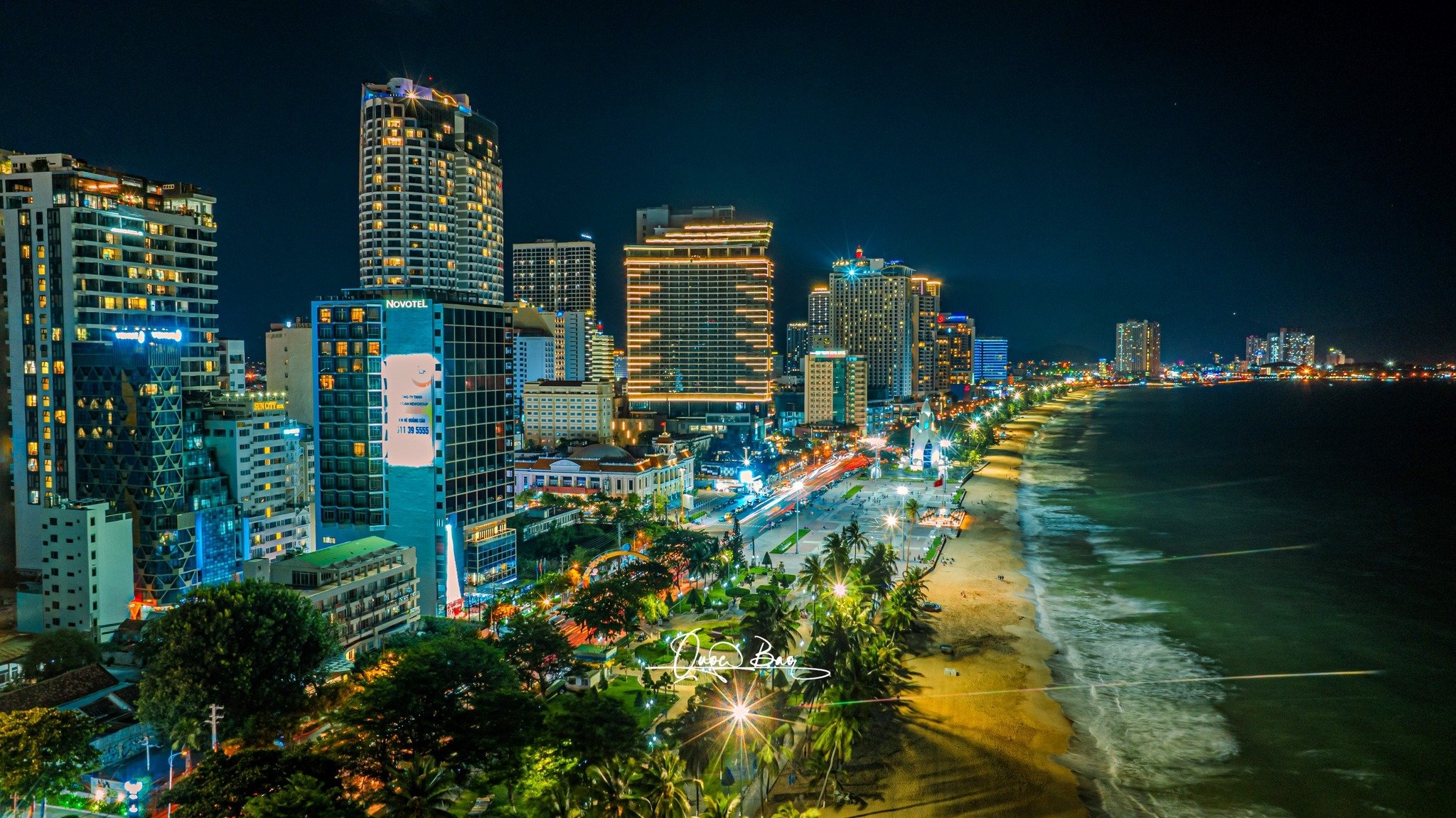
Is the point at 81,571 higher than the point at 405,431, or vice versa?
the point at 405,431

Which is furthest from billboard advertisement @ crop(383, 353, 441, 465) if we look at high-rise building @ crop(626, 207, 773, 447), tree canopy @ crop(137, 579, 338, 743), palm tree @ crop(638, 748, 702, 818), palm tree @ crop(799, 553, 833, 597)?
high-rise building @ crop(626, 207, 773, 447)

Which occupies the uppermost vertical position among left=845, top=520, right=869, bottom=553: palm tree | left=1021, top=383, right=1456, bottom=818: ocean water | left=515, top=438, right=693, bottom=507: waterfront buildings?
left=515, top=438, right=693, bottom=507: waterfront buildings

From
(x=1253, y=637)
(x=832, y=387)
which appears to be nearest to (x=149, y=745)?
(x=1253, y=637)

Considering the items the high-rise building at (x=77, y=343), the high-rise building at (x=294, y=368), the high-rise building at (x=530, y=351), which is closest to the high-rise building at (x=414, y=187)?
the high-rise building at (x=294, y=368)

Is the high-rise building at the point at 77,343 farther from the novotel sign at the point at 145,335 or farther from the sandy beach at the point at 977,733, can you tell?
the sandy beach at the point at 977,733

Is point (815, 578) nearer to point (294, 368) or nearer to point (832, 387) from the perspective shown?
point (294, 368)

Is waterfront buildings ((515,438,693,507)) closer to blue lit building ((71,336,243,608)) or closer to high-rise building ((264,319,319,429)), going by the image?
high-rise building ((264,319,319,429))

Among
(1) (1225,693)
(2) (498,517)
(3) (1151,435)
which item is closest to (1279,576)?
(1) (1225,693)
